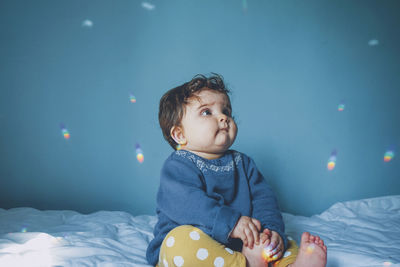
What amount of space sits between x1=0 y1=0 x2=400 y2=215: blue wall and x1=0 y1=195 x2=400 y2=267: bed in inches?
8.5

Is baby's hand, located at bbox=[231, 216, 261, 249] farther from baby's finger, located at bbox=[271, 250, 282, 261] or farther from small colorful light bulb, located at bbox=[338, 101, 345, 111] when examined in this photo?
small colorful light bulb, located at bbox=[338, 101, 345, 111]

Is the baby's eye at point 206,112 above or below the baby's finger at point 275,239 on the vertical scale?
above

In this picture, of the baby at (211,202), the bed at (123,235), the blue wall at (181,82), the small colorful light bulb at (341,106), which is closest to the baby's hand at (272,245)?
the baby at (211,202)

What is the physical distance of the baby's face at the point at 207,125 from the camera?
34.0 inches

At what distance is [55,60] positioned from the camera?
1.37m

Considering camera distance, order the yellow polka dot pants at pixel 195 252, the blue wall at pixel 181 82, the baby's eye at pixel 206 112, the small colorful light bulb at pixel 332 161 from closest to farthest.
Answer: the yellow polka dot pants at pixel 195 252 → the baby's eye at pixel 206 112 → the blue wall at pixel 181 82 → the small colorful light bulb at pixel 332 161

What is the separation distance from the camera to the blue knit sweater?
718 millimetres

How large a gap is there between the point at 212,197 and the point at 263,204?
0.18 metres

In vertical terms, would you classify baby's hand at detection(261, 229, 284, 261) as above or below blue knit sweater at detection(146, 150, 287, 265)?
below

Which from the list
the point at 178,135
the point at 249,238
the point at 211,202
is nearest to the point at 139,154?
the point at 178,135

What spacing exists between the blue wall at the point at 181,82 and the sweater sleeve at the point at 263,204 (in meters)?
0.53

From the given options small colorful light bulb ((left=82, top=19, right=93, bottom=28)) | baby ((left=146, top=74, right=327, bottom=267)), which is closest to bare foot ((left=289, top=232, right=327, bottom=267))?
baby ((left=146, top=74, right=327, bottom=267))

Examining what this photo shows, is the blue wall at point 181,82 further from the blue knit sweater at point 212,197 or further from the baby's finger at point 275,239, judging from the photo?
the baby's finger at point 275,239

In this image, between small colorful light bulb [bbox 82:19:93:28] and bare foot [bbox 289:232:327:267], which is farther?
small colorful light bulb [bbox 82:19:93:28]
